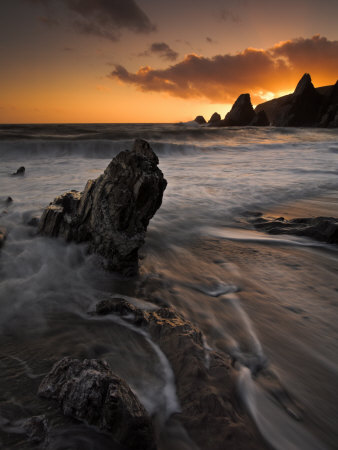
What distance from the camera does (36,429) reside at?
107 centimetres

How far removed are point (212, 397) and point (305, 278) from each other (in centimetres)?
175

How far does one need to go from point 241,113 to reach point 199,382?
69731 millimetres

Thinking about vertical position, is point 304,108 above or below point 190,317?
above

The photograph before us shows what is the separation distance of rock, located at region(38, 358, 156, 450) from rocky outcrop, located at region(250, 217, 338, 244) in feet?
10.5

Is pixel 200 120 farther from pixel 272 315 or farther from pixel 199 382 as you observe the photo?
pixel 199 382

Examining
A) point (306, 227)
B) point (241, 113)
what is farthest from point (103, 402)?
point (241, 113)

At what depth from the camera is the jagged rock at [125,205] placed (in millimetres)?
2469

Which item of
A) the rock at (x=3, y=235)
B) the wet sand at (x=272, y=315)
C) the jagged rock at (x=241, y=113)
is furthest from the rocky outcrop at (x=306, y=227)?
the jagged rock at (x=241, y=113)

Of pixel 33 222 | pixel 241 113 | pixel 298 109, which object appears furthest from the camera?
pixel 241 113

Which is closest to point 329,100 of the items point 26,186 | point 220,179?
point 220,179

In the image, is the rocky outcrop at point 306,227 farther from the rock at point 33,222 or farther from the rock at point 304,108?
the rock at point 304,108

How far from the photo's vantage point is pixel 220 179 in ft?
25.1

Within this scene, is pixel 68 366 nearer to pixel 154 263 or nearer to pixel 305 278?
pixel 154 263

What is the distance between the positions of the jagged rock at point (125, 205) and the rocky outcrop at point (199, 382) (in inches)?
25.2
